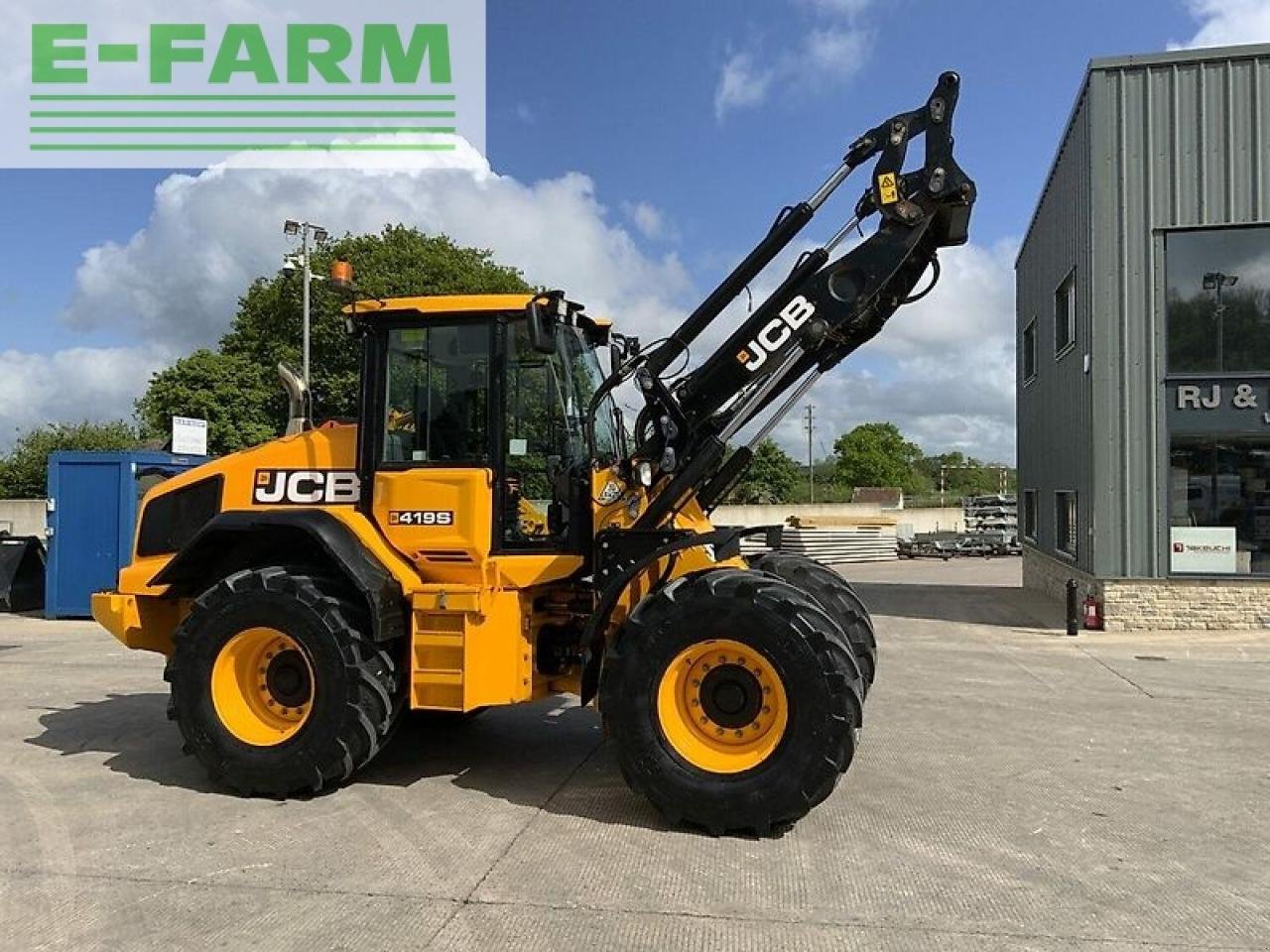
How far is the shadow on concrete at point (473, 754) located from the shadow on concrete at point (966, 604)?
9.12 meters

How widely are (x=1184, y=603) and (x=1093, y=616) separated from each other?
1.13 m

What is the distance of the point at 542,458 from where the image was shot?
20.0 feet

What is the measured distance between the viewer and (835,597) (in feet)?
22.4

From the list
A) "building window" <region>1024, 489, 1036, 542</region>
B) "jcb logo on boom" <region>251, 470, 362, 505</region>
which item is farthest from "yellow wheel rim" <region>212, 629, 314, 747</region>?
"building window" <region>1024, 489, 1036, 542</region>

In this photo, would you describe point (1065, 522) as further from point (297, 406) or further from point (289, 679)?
point (289, 679)

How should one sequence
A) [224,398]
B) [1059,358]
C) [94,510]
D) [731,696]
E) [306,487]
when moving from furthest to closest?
[224,398]
[1059,358]
[94,510]
[306,487]
[731,696]

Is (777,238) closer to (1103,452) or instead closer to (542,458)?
(542,458)

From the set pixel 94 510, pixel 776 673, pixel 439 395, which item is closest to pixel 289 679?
pixel 439 395

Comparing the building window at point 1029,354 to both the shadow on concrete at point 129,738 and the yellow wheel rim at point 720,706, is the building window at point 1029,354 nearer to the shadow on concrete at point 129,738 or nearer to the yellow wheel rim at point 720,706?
the yellow wheel rim at point 720,706

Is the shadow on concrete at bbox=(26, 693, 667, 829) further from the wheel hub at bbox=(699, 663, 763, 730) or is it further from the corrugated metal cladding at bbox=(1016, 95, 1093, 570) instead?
the corrugated metal cladding at bbox=(1016, 95, 1093, 570)

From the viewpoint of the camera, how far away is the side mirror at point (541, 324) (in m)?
5.61

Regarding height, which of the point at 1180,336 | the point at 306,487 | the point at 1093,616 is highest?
the point at 1180,336

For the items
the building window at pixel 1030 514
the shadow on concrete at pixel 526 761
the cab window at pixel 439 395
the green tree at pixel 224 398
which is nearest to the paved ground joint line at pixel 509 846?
the shadow on concrete at pixel 526 761

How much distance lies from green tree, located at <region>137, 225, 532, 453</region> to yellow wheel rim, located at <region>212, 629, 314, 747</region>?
2728 cm
